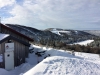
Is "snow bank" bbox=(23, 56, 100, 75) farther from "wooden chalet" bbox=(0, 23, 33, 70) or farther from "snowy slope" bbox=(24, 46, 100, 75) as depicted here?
"wooden chalet" bbox=(0, 23, 33, 70)

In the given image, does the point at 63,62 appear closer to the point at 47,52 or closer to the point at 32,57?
the point at 32,57

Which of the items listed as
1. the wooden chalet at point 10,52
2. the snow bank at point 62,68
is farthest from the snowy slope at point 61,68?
the wooden chalet at point 10,52

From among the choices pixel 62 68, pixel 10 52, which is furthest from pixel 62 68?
pixel 10 52

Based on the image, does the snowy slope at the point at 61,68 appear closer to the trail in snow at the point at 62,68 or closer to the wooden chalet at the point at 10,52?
the trail in snow at the point at 62,68

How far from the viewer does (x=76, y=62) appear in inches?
481

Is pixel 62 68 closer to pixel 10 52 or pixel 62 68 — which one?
pixel 62 68

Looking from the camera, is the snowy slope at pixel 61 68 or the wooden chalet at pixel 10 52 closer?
the snowy slope at pixel 61 68

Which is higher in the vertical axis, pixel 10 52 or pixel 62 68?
pixel 10 52

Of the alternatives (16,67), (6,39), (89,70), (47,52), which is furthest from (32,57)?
(89,70)

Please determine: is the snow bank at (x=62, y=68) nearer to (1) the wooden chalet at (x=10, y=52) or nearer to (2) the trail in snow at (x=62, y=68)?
(2) the trail in snow at (x=62, y=68)

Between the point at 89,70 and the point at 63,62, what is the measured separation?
1972 millimetres

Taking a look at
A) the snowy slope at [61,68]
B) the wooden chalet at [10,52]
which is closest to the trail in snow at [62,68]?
the snowy slope at [61,68]

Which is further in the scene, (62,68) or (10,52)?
(10,52)

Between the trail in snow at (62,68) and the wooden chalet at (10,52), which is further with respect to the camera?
the wooden chalet at (10,52)
